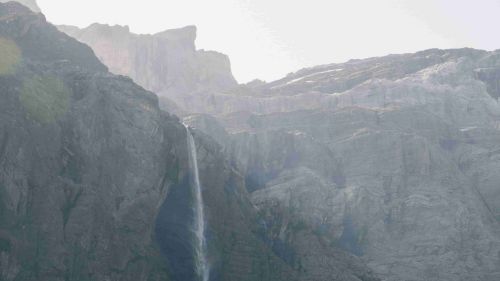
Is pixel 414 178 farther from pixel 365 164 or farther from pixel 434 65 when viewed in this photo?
pixel 434 65

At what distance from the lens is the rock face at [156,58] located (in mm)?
165125

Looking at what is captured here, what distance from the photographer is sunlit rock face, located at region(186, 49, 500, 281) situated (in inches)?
3590

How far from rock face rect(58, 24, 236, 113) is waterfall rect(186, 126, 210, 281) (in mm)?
78102

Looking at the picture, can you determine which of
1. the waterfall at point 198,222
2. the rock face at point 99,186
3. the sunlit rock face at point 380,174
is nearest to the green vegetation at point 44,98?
the rock face at point 99,186

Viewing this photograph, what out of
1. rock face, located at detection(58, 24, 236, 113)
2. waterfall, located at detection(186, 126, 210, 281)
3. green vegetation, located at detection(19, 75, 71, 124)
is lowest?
waterfall, located at detection(186, 126, 210, 281)

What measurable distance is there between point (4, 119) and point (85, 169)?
23.4 ft

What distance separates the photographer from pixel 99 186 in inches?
2731

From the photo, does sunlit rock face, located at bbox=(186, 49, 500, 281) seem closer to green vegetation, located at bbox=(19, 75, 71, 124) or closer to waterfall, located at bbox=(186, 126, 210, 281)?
waterfall, located at bbox=(186, 126, 210, 281)

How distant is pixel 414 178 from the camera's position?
346 feet

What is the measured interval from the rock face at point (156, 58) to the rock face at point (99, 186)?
256ft

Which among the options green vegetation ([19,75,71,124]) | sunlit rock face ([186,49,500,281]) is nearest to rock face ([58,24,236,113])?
sunlit rock face ([186,49,500,281])

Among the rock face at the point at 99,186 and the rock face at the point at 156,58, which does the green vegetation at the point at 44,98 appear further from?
the rock face at the point at 156,58

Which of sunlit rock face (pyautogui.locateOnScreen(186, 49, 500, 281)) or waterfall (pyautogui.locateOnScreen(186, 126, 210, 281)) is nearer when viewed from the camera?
waterfall (pyautogui.locateOnScreen(186, 126, 210, 281))

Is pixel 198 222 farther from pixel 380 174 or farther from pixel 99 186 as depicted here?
pixel 380 174
